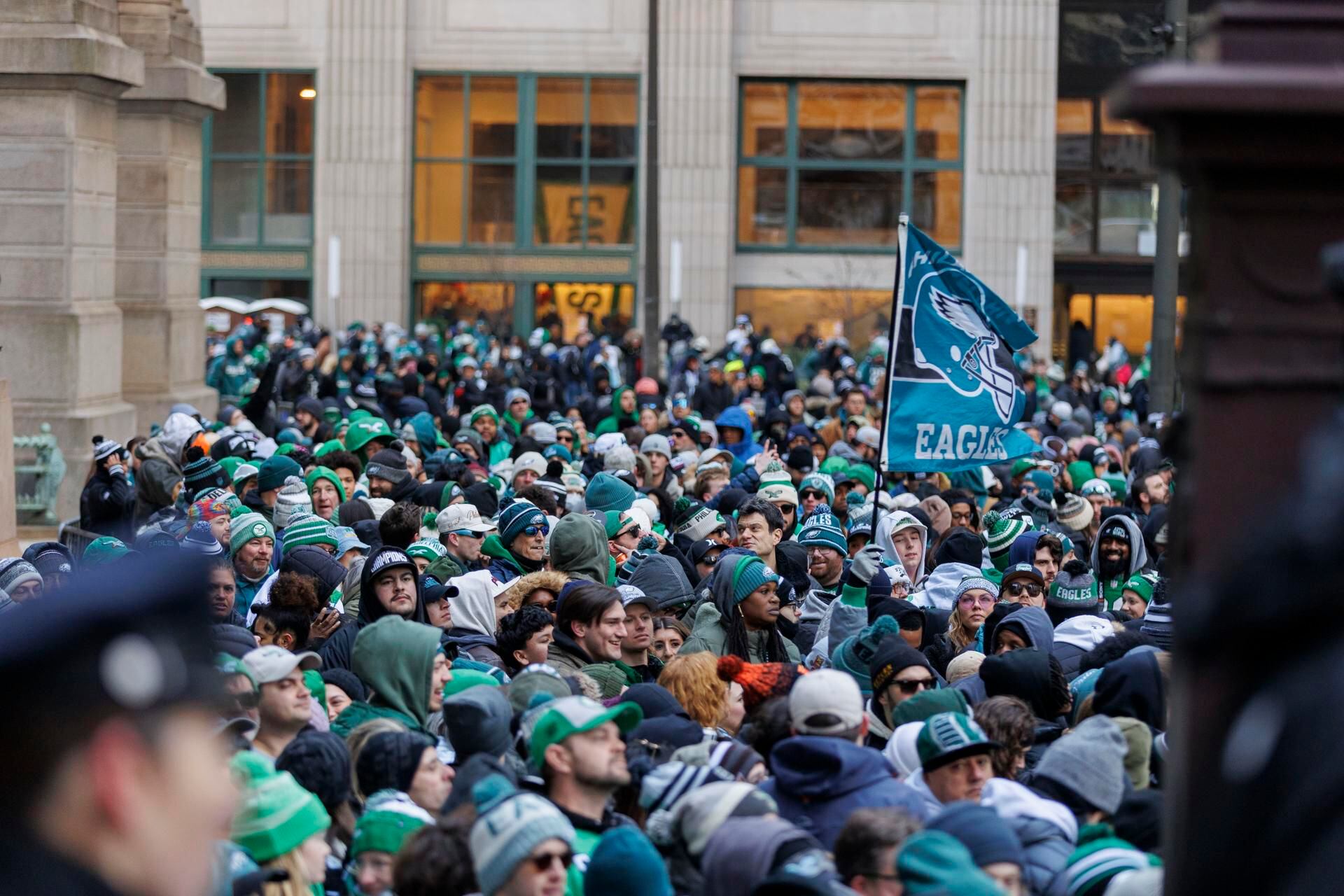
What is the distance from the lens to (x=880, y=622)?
7.82 m

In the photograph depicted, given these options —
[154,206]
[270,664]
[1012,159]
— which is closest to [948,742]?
[270,664]

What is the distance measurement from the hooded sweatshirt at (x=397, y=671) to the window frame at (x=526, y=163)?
3501cm

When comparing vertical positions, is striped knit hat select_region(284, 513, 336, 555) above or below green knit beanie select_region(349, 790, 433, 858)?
above

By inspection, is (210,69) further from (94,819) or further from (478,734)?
(94,819)

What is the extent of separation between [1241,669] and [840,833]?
241cm

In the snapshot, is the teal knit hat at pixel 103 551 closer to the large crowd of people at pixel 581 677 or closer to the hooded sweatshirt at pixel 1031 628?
the large crowd of people at pixel 581 677

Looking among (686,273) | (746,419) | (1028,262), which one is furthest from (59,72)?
(1028,262)

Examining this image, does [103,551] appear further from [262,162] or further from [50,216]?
[262,162]

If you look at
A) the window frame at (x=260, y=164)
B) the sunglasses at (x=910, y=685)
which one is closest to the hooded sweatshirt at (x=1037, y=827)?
the sunglasses at (x=910, y=685)

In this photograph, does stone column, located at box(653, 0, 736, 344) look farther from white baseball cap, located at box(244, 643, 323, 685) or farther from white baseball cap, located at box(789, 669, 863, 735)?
white baseball cap, located at box(789, 669, 863, 735)

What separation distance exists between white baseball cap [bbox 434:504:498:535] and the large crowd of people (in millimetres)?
34

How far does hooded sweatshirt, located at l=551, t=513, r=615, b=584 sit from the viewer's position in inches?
375

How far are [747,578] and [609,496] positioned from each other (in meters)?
3.30

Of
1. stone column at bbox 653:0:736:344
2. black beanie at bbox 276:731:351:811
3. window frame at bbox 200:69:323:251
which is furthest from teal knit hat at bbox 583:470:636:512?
window frame at bbox 200:69:323:251
